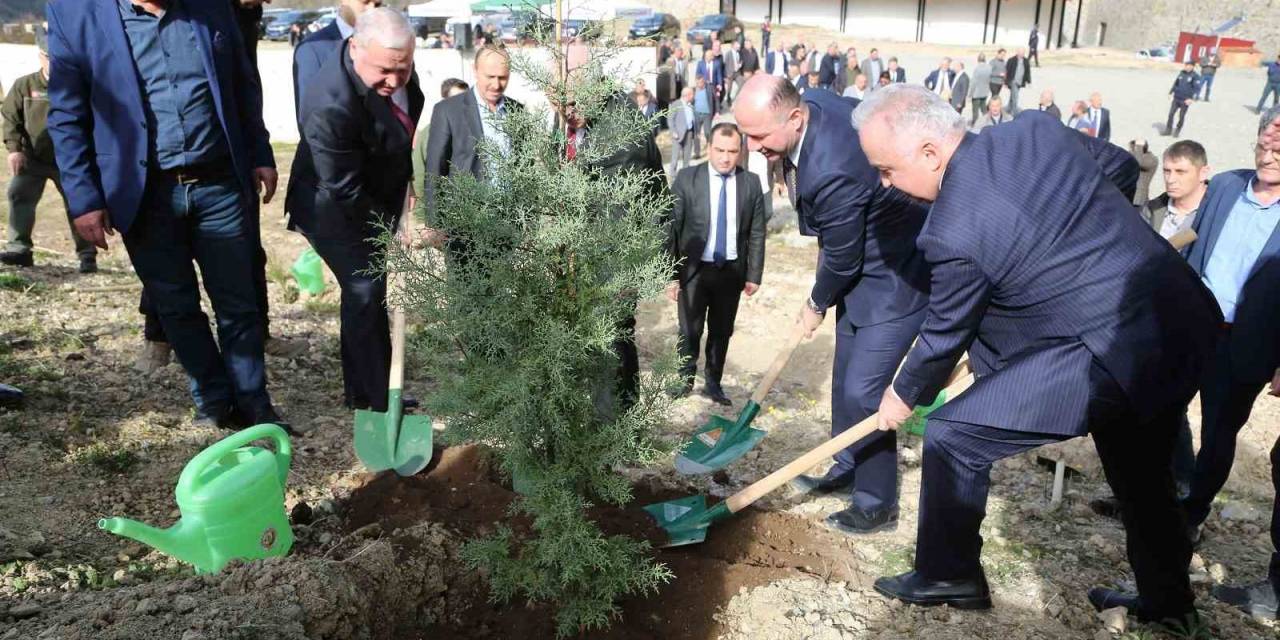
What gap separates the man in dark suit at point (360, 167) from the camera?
12.1 ft

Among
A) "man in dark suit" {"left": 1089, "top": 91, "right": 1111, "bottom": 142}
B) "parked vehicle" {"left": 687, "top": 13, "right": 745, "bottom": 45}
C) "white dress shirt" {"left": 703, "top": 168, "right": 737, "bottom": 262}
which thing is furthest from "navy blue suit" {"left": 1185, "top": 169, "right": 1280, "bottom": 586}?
"parked vehicle" {"left": 687, "top": 13, "right": 745, "bottom": 45}

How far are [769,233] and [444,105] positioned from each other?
609cm

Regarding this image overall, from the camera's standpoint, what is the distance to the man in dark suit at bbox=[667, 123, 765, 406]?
5.39 metres

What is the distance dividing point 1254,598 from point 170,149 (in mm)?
4669

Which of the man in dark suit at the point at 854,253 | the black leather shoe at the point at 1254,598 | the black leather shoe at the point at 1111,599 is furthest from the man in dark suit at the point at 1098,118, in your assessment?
the black leather shoe at the point at 1111,599

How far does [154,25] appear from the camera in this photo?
3584mm

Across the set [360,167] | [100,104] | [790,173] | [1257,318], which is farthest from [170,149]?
[1257,318]

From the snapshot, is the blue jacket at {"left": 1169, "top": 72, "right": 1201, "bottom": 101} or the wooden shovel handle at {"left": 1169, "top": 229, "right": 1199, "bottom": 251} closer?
the wooden shovel handle at {"left": 1169, "top": 229, "right": 1199, "bottom": 251}

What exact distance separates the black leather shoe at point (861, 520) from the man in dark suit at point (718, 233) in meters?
1.65

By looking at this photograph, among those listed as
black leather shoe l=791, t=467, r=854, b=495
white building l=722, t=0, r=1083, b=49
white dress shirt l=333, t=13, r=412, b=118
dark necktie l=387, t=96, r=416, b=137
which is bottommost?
black leather shoe l=791, t=467, r=854, b=495

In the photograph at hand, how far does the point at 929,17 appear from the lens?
39500 millimetres

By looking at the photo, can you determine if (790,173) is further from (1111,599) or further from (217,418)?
(217,418)

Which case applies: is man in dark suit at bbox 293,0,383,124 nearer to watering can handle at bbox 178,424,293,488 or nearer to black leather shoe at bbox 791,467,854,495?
watering can handle at bbox 178,424,293,488

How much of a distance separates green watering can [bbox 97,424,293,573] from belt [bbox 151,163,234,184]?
1.36 metres
